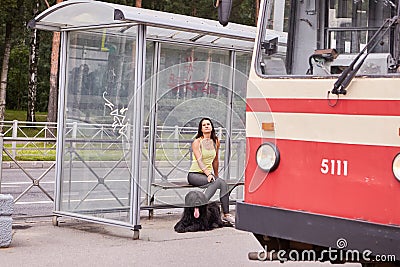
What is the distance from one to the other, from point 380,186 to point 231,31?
18.6 feet

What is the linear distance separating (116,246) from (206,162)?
7.40 ft

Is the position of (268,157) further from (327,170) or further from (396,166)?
(396,166)

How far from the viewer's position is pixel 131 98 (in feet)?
35.1

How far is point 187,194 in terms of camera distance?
37.4 ft

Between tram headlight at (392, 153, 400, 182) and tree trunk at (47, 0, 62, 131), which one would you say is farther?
tree trunk at (47, 0, 62, 131)

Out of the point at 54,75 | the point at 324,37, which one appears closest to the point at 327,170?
the point at 324,37

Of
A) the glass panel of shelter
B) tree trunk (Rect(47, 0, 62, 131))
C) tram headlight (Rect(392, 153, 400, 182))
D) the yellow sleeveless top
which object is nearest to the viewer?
tram headlight (Rect(392, 153, 400, 182))

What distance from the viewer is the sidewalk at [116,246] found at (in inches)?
356

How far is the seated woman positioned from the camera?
11406 mm

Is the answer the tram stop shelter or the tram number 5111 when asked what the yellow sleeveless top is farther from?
the tram number 5111

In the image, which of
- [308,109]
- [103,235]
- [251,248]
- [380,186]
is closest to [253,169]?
[308,109]

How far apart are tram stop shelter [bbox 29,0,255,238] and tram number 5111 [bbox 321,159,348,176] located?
4278 mm

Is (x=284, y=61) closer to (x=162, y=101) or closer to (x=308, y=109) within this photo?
(x=308, y=109)

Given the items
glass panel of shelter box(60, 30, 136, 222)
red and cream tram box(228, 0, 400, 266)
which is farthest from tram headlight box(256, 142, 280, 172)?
glass panel of shelter box(60, 30, 136, 222)
